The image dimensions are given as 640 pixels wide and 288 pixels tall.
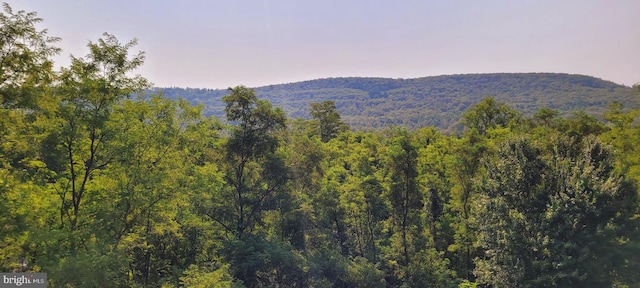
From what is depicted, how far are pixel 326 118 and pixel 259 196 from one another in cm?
2343

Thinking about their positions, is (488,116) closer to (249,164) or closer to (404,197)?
(404,197)

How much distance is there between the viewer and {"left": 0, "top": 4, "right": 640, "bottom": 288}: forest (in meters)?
11.0

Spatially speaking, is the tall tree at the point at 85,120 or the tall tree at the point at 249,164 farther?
the tall tree at the point at 249,164

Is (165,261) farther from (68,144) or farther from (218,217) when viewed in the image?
(68,144)

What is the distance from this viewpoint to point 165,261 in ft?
59.2

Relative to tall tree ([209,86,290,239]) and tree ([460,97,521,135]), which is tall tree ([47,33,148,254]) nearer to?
tall tree ([209,86,290,239])

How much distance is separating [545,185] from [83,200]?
20.9 m

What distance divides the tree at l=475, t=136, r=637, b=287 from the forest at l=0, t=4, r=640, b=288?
8 cm

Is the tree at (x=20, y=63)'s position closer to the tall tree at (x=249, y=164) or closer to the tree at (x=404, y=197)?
the tall tree at (x=249, y=164)

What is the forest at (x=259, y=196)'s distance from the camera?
11.0 metres

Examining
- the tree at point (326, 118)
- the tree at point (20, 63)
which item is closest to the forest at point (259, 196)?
the tree at point (20, 63)

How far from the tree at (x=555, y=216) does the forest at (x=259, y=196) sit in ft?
0.25

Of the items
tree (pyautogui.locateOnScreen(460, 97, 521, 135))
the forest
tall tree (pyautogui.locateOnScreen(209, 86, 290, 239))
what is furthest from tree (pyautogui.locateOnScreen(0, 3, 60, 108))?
tree (pyautogui.locateOnScreen(460, 97, 521, 135))

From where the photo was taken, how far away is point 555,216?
57.6ft
